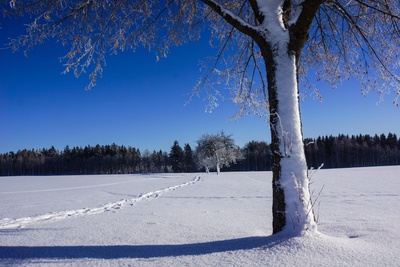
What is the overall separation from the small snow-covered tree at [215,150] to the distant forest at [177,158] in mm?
34238

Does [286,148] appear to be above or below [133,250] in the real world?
above

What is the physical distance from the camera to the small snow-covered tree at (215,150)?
50.2 meters

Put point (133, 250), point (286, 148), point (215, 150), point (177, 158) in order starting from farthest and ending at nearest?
point (177, 158), point (215, 150), point (286, 148), point (133, 250)

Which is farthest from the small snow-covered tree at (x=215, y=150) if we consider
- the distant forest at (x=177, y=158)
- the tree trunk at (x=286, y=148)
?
the tree trunk at (x=286, y=148)

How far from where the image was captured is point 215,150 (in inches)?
1967

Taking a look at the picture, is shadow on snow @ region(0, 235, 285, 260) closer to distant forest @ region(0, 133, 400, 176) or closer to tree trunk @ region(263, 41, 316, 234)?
tree trunk @ region(263, 41, 316, 234)

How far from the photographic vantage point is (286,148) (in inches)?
138

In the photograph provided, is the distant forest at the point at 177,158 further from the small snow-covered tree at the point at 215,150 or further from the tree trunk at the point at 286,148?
the tree trunk at the point at 286,148

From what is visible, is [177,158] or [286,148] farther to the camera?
[177,158]

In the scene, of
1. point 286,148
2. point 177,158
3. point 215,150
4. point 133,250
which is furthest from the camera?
point 177,158

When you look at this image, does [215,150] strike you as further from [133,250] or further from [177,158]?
[133,250]

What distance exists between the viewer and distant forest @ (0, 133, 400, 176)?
91.3 metres

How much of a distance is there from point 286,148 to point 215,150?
46566mm

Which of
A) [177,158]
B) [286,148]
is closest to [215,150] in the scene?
[177,158]
